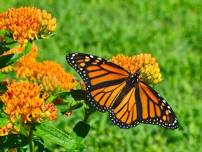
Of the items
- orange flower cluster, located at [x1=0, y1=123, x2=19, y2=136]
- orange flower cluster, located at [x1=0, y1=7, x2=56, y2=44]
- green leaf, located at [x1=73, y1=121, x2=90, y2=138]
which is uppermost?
orange flower cluster, located at [x1=0, y1=7, x2=56, y2=44]

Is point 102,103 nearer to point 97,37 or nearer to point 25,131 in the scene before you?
point 25,131

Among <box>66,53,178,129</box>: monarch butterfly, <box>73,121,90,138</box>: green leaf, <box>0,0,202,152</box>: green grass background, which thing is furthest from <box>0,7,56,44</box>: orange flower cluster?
<box>0,0,202,152</box>: green grass background

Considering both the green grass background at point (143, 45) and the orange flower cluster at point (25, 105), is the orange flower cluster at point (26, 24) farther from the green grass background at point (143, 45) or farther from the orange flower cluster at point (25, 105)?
the green grass background at point (143, 45)

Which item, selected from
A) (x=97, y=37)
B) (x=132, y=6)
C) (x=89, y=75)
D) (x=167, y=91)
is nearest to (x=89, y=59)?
(x=89, y=75)

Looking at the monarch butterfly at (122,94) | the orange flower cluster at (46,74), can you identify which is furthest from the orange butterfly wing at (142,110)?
the orange flower cluster at (46,74)

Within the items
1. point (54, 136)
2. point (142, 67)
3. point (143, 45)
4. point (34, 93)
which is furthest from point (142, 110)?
point (143, 45)

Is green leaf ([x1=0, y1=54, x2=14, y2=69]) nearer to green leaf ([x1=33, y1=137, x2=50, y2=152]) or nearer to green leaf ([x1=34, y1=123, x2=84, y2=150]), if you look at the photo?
green leaf ([x1=34, y1=123, x2=84, y2=150])
